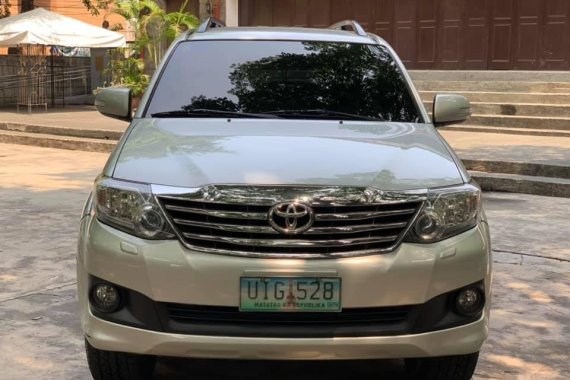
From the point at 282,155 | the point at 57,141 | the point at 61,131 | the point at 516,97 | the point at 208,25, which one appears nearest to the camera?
the point at 282,155

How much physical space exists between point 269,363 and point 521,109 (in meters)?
10.8

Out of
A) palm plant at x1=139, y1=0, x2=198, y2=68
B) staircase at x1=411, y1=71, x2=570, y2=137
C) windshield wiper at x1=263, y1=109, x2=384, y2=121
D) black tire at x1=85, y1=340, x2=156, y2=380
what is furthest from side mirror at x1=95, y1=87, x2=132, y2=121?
palm plant at x1=139, y1=0, x2=198, y2=68

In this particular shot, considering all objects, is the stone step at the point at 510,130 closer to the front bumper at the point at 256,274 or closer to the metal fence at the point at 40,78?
the front bumper at the point at 256,274

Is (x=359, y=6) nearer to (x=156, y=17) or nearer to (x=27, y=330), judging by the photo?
(x=156, y=17)

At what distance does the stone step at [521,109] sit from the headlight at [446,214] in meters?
10.0

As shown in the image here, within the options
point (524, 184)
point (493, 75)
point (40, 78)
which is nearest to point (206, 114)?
point (524, 184)

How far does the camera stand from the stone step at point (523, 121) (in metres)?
12.7

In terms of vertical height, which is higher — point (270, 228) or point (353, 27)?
point (353, 27)

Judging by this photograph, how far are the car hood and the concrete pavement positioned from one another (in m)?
1.12

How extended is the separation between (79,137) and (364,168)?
1162 cm

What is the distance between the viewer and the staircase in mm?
12938

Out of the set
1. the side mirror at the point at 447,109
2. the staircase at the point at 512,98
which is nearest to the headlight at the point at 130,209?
the side mirror at the point at 447,109

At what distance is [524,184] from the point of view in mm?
8766

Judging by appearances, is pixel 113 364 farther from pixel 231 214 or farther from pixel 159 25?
pixel 159 25
